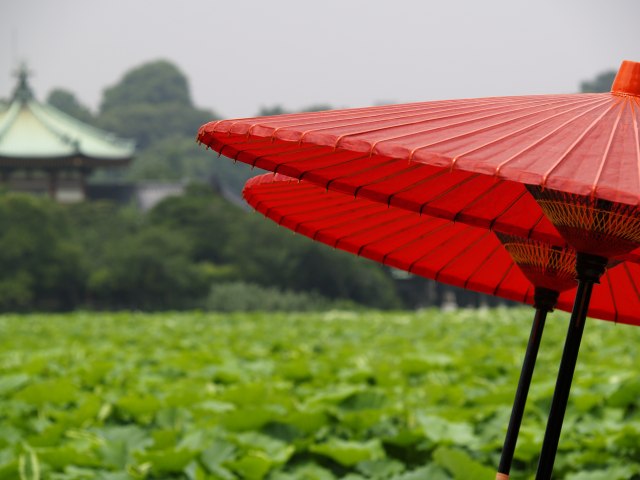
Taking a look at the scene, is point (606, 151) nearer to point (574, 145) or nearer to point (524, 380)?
point (574, 145)

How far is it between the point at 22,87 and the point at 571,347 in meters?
33.2

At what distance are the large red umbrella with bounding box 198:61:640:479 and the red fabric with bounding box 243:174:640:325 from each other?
35 cm

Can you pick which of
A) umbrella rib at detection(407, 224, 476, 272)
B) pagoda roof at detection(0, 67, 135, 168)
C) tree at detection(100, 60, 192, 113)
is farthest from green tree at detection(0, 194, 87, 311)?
tree at detection(100, 60, 192, 113)

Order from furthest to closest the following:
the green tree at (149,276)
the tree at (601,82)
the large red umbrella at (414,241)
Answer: the tree at (601,82) < the green tree at (149,276) < the large red umbrella at (414,241)

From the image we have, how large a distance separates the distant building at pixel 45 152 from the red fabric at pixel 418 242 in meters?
28.1

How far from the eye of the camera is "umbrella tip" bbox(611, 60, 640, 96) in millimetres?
1153

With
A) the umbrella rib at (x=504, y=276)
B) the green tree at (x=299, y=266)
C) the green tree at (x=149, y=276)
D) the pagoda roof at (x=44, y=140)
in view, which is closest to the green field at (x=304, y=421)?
the umbrella rib at (x=504, y=276)

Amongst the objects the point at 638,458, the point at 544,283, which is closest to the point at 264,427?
the point at 638,458

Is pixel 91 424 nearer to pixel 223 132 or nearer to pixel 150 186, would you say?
pixel 223 132

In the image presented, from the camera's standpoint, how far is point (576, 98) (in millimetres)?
1172

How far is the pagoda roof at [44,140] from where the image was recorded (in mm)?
29141

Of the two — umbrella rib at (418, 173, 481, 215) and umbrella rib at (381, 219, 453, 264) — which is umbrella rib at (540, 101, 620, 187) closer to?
umbrella rib at (418, 173, 481, 215)

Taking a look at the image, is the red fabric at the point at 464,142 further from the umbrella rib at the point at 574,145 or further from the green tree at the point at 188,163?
the green tree at the point at 188,163

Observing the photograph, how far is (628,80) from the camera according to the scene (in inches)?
45.5
